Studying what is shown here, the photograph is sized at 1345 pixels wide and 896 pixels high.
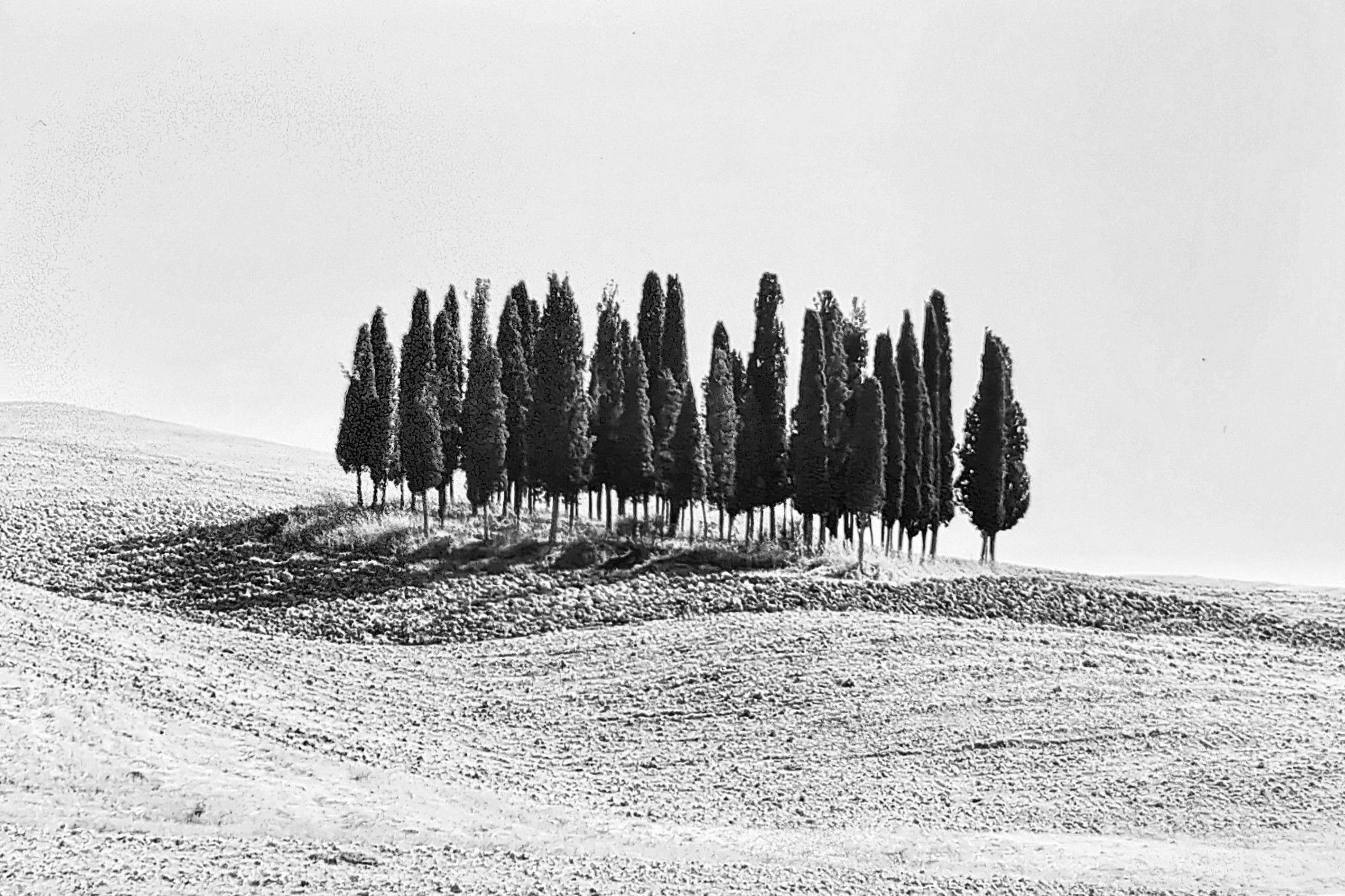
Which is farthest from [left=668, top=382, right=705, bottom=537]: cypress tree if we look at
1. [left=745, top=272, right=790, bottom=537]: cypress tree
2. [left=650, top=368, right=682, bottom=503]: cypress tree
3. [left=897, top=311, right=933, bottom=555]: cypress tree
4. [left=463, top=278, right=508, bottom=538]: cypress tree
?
[left=897, top=311, right=933, bottom=555]: cypress tree

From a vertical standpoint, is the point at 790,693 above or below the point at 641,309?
below

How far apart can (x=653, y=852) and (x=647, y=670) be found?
15.6m

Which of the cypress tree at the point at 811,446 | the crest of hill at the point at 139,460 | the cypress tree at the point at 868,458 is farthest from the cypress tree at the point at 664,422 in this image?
the crest of hill at the point at 139,460

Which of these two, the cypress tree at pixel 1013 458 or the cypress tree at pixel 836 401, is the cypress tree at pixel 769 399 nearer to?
the cypress tree at pixel 836 401

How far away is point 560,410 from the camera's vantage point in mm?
57719

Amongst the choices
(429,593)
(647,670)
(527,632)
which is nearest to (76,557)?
(429,593)

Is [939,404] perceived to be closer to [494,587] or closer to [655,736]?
[494,587]

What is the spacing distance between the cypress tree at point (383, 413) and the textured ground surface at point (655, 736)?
9.66 metres

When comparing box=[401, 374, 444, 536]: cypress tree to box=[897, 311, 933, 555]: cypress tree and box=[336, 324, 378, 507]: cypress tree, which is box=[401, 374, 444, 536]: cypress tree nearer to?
box=[336, 324, 378, 507]: cypress tree

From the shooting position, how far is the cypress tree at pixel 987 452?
63.6 metres

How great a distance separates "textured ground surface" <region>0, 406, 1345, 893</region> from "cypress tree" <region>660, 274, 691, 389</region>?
15442 mm

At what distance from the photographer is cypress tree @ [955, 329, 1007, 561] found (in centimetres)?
6359

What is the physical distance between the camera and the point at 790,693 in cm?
3700

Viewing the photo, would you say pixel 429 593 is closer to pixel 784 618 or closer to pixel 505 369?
pixel 784 618
